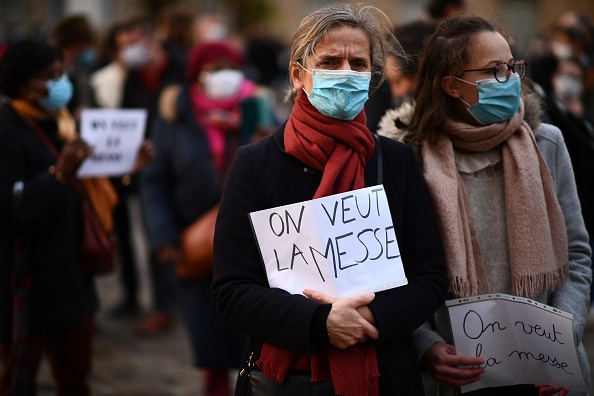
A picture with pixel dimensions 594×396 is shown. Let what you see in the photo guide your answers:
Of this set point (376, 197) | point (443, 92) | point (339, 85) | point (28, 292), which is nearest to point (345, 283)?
point (376, 197)

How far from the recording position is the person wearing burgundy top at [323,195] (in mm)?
2547

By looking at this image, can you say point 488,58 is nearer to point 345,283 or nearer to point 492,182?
point 492,182

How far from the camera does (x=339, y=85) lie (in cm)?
269

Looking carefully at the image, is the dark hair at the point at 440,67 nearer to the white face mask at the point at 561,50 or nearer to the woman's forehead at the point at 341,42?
the woman's forehead at the point at 341,42

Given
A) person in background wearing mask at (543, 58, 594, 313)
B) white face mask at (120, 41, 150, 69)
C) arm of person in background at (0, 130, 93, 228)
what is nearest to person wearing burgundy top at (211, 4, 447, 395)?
person in background wearing mask at (543, 58, 594, 313)

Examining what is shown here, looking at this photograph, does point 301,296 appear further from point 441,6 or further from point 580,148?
point 441,6

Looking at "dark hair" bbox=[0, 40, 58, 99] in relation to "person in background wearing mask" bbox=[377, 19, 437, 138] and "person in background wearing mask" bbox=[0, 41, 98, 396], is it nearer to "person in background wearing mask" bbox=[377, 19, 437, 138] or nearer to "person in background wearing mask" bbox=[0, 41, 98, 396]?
"person in background wearing mask" bbox=[0, 41, 98, 396]

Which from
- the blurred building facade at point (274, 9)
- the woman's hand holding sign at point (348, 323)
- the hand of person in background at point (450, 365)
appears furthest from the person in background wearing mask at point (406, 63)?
the blurred building facade at point (274, 9)

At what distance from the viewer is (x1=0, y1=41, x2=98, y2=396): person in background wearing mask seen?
3961 millimetres

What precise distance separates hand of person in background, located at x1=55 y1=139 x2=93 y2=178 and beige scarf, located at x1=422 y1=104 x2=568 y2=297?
1.79 metres

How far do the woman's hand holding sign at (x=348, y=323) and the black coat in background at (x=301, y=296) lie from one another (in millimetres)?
27

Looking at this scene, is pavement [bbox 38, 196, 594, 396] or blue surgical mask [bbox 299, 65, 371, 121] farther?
pavement [bbox 38, 196, 594, 396]

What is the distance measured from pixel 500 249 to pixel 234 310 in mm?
1025

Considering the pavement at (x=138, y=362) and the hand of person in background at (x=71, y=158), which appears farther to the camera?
the pavement at (x=138, y=362)
